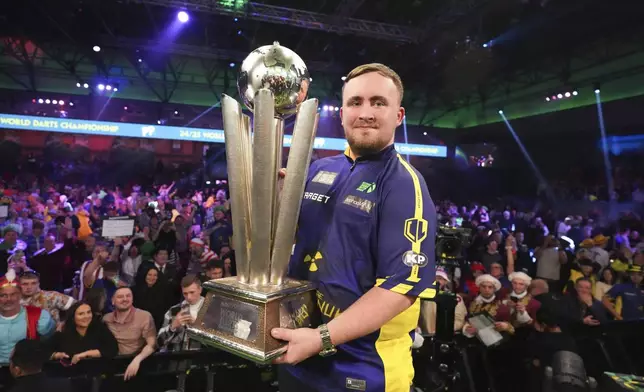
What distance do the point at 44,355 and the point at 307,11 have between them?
31.9 feet

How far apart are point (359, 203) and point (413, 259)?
0.28m

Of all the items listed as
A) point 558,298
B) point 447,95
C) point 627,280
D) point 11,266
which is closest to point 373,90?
point 558,298

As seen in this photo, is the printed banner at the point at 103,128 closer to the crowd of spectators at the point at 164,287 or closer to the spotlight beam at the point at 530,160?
the crowd of spectators at the point at 164,287

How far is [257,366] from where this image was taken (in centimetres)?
386

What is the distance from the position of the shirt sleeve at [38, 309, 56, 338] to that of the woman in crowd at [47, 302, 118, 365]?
0.75 ft

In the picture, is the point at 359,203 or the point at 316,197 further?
the point at 316,197

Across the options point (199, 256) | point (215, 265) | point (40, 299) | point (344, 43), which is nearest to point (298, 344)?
point (215, 265)

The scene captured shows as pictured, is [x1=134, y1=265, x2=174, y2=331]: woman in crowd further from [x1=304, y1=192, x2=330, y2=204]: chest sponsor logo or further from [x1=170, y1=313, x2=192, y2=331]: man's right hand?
[x1=304, y1=192, x2=330, y2=204]: chest sponsor logo

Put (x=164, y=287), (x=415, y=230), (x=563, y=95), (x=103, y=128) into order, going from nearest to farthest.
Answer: (x=415, y=230), (x=164, y=287), (x=103, y=128), (x=563, y=95)

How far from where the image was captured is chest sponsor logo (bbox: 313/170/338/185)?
1.55 metres

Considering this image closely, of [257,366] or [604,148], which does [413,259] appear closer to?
[257,366]

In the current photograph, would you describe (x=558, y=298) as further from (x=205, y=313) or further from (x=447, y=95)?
(x=447, y=95)

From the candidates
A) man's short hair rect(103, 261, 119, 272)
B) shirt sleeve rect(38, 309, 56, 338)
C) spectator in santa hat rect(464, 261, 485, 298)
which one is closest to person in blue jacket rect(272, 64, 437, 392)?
shirt sleeve rect(38, 309, 56, 338)

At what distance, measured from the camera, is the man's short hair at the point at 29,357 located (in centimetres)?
311
